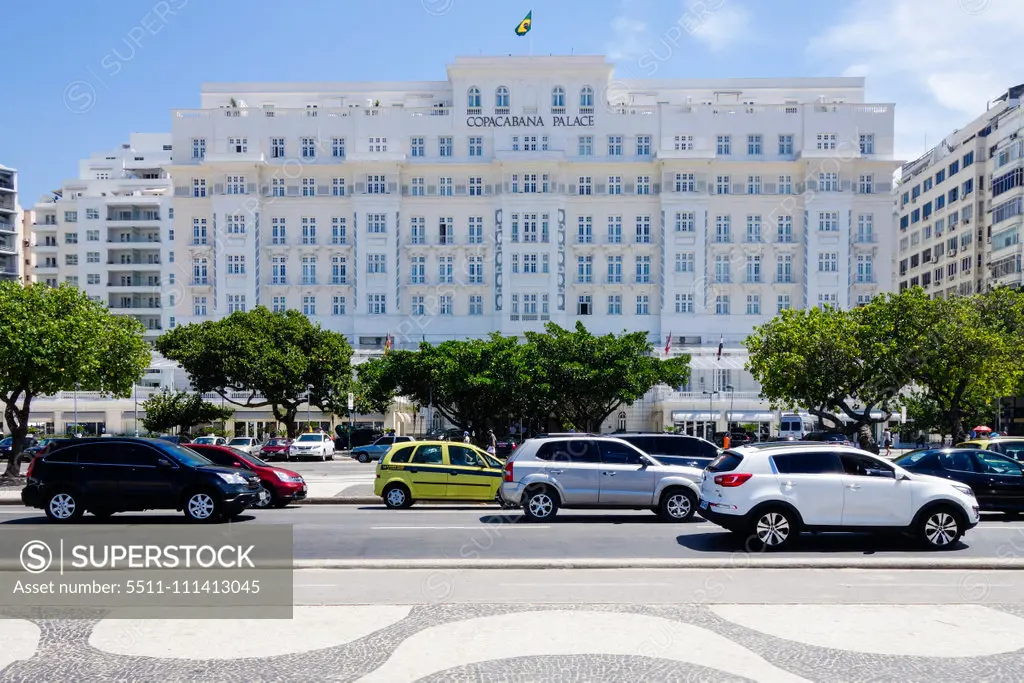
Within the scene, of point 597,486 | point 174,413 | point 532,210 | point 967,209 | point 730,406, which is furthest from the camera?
point 532,210

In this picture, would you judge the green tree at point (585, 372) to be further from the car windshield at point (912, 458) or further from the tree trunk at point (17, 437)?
the car windshield at point (912, 458)

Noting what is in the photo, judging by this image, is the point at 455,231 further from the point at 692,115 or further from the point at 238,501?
the point at 238,501

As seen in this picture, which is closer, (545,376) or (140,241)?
(545,376)

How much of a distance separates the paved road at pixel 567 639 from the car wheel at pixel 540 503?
632cm

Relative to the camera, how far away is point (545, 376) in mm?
43781

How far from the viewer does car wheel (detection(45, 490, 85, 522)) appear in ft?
52.3

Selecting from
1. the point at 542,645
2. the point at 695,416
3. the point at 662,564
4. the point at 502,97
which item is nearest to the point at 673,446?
the point at 662,564

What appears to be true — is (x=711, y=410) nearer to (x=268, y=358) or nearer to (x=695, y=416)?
(x=695, y=416)

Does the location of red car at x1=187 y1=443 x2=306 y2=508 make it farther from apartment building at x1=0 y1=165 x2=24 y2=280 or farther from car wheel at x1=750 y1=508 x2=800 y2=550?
apartment building at x1=0 y1=165 x2=24 y2=280

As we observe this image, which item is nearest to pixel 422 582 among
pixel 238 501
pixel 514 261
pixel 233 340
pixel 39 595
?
pixel 39 595

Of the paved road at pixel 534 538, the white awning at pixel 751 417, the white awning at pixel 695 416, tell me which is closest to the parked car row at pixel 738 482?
the paved road at pixel 534 538

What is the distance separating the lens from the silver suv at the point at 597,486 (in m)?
16.8

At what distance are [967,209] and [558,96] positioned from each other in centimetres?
3676

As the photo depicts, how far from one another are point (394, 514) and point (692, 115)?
66.1 metres
